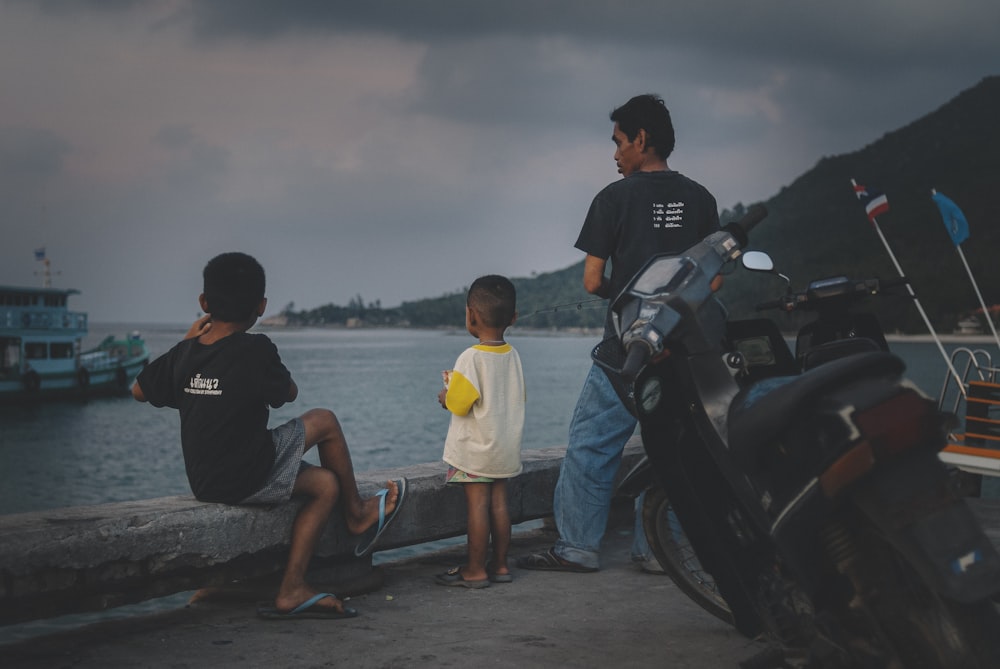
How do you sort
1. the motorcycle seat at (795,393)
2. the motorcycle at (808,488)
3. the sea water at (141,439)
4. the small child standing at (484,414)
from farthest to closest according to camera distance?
the sea water at (141,439) → the small child standing at (484,414) → the motorcycle seat at (795,393) → the motorcycle at (808,488)

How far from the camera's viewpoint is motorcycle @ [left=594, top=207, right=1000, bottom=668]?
6.94 feet

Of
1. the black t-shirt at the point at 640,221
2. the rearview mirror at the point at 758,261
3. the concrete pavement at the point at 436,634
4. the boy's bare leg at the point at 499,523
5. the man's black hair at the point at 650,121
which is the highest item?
the man's black hair at the point at 650,121

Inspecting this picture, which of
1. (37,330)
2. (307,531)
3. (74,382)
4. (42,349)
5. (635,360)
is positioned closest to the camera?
(635,360)

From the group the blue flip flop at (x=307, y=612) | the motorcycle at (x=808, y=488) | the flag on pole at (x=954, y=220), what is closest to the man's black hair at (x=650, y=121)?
the motorcycle at (x=808, y=488)

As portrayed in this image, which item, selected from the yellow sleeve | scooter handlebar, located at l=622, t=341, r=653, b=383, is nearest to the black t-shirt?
the yellow sleeve

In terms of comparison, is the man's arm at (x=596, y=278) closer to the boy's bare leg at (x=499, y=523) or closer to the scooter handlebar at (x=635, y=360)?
the boy's bare leg at (x=499, y=523)

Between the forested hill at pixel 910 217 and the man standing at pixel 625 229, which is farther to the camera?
the forested hill at pixel 910 217

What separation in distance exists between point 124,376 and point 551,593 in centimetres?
6741

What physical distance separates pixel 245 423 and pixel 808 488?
235cm

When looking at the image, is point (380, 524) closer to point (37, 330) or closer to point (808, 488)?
point (808, 488)

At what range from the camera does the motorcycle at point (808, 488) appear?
212cm

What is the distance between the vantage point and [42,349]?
196ft

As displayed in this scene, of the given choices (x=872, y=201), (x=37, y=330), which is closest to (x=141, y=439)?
(x=37, y=330)

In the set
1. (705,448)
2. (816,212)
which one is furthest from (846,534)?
(816,212)
